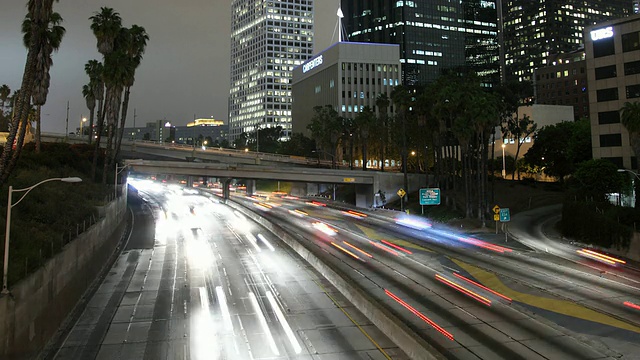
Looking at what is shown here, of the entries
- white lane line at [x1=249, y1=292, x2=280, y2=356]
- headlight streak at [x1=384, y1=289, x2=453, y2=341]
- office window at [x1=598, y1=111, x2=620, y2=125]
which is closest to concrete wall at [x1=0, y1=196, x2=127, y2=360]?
white lane line at [x1=249, y1=292, x2=280, y2=356]

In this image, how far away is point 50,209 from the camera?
85.0ft

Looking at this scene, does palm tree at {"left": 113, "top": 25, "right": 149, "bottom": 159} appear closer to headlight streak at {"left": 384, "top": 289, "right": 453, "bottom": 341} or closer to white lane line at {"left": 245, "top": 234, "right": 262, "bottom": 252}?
white lane line at {"left": 245, "top": 234, "right": 262, "bottom": 252}

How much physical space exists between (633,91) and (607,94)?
3.22 metres

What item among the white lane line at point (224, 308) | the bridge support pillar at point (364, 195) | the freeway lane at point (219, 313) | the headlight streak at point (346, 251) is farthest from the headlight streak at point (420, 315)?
the bridge support pillar at point (364, 195)

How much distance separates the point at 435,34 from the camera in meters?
183

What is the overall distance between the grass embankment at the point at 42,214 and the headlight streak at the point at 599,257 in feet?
131

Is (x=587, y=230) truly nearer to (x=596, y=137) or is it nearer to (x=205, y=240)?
(x=596, y=137)

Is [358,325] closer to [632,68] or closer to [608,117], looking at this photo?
[608,117]

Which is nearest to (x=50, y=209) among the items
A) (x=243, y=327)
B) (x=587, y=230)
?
(x=243, y=327)

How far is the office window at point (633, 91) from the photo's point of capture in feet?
188

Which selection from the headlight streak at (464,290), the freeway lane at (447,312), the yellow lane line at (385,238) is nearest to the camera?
the freeway lane at (447,312)

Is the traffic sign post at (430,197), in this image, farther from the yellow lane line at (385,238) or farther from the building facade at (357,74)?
the building facade at (357,74)

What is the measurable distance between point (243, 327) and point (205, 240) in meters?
24.0

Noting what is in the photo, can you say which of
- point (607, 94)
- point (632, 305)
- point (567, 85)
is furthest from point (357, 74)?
point (632, 305)
